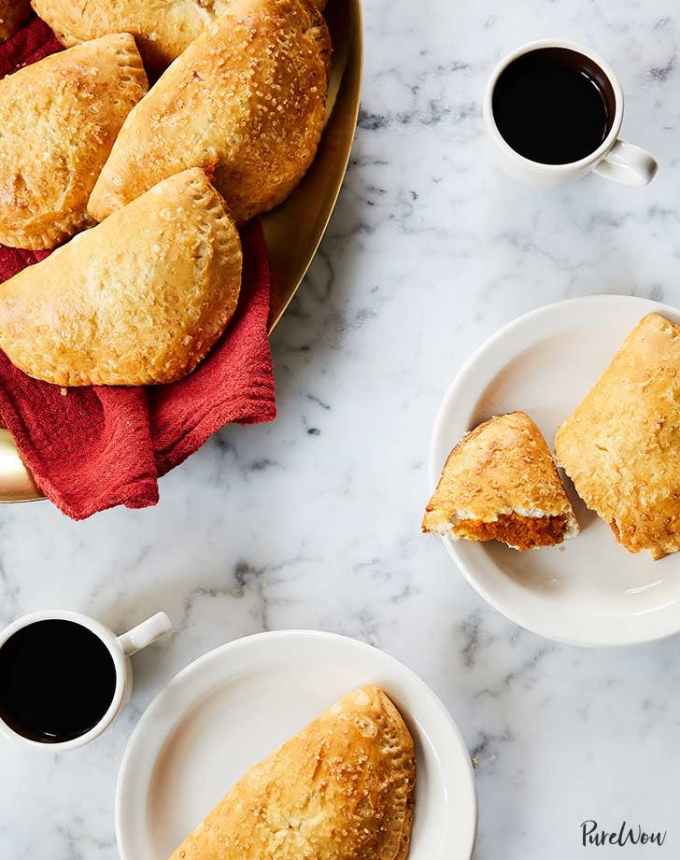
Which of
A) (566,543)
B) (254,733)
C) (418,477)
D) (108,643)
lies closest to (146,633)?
(108,643)

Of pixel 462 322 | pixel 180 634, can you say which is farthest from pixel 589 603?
pixel 180 634

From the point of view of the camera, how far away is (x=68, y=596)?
135cm

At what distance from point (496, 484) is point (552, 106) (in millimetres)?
459

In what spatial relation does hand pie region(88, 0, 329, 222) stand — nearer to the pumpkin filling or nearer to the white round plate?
the white round plate

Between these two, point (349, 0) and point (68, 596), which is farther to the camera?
point (68, 596)

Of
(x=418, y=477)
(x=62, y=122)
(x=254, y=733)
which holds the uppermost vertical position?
(x=62, y=122)

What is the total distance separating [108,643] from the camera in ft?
4.03

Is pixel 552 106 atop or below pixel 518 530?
atop

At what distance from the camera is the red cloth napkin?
110cm

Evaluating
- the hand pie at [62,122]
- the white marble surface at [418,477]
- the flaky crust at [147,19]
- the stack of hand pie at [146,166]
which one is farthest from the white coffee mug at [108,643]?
the flaky crust at [147,19]

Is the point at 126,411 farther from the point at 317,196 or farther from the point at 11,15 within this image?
the point at 11,15

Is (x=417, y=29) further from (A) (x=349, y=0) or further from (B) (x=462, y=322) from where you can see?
(B) (x=462, y=322)

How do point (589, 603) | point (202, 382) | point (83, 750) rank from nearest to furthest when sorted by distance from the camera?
point (202, 382) → point (589, 603) → point (83, 750)

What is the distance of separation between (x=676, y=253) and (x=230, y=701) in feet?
2.65
